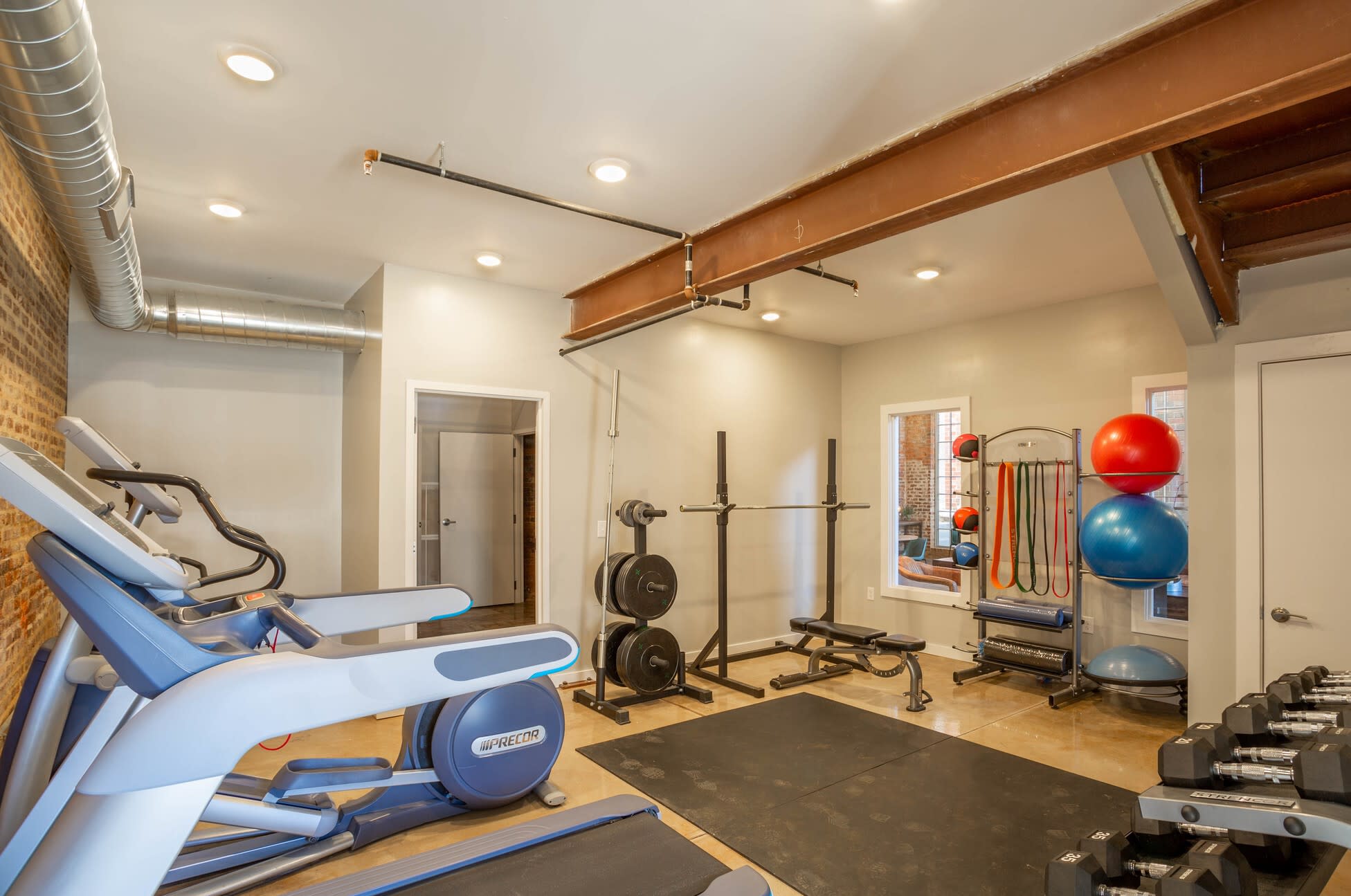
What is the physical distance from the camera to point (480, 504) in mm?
7590

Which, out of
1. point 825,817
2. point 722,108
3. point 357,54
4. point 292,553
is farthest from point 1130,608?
point 292,553

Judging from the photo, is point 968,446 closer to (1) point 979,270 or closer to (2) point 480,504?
(1) point 979,270

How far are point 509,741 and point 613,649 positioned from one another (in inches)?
66.9

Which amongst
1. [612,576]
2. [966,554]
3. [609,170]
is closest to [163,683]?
[609,170]

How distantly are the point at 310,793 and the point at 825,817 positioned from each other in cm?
206

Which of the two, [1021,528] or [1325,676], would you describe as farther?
[1021,528]

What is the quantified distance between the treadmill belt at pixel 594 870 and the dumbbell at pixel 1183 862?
3.23ft

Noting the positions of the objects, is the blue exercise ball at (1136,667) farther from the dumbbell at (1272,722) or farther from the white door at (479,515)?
the white door at (479,515)

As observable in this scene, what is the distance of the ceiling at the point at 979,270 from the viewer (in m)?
3.55

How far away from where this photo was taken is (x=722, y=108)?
2.60 metres

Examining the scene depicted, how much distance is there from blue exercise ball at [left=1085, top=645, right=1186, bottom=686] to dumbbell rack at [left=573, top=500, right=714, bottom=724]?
Answer: 8.06ft

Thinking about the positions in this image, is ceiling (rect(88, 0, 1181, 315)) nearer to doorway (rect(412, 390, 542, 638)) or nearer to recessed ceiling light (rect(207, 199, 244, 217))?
recessed ceiling light (rect(207, 199, 244, 217))

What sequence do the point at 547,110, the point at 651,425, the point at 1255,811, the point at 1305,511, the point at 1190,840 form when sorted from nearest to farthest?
the point at 1255,811
the point at 1190,840
the point at 547,110
the point at 1305,511
the point at 651,425

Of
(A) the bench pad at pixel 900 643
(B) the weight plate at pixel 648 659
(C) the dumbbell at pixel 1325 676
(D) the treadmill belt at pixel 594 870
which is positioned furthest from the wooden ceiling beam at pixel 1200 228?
(B) the weight plate at pixel 648 659
